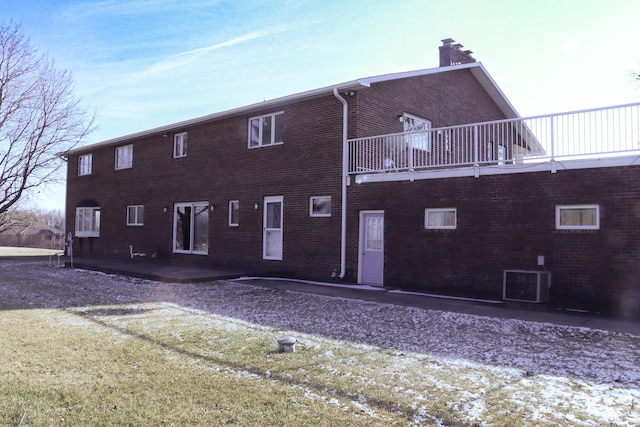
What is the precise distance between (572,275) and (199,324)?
22.9 feet

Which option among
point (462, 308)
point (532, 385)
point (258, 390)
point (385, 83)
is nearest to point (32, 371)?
point (258, 390)

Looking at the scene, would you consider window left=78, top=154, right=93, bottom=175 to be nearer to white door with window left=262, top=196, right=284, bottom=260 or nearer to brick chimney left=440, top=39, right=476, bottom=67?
white door with window left=262, top=196, right=284, bottom=260

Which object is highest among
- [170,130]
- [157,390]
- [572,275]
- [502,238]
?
[170,130]

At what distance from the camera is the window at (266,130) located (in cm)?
1552

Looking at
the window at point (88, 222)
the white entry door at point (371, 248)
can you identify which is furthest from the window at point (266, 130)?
the window at point (88, 222)

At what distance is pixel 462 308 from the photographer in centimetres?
932

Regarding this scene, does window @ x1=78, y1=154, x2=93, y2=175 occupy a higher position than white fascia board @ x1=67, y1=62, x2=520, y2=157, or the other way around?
white fascia board @ x1=67, y1=62, x2=520, y2=157

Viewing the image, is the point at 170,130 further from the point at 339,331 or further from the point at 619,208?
the point at 619,208

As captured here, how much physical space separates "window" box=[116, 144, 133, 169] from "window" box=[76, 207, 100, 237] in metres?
2.78

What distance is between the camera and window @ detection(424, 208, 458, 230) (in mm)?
11383

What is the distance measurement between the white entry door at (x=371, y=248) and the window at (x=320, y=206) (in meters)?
1.21

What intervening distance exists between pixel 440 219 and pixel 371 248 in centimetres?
223

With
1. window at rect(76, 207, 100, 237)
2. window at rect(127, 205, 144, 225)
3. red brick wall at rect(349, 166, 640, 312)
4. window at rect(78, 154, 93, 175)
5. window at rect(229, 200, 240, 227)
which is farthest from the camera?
window at rect(78, 154, 93, 175)

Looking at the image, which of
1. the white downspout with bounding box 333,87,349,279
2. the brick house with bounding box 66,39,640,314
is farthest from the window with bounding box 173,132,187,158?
the white downspout with bounding box 333,87,349,279
